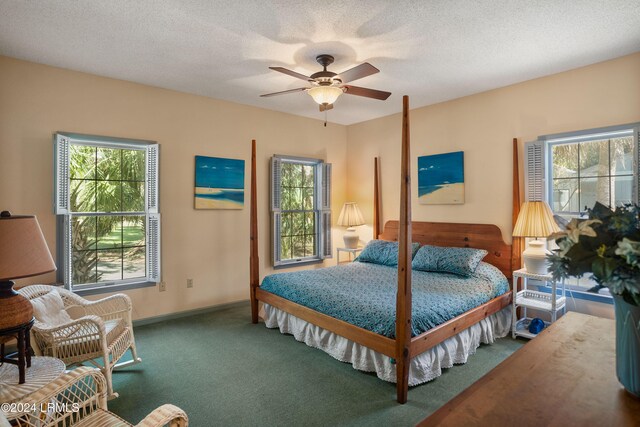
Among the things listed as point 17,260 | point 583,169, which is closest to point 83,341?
point 17,260

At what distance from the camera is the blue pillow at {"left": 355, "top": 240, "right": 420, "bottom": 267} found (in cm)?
436

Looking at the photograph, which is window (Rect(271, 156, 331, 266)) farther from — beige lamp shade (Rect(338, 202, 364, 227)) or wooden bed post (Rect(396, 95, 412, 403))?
wooden bed post (Rect(396, 95, 412, 403))

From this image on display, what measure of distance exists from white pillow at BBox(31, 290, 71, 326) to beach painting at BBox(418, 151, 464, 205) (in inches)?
162

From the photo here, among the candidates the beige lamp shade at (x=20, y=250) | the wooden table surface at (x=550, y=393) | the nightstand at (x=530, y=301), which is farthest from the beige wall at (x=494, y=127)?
the beige lamp shade at (x=20, y=250)

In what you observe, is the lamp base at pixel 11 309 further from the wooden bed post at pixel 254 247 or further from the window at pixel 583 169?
the window at pixel 583 169

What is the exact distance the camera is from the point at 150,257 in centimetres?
394

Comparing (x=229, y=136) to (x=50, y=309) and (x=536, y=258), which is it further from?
(x=536, y=258)

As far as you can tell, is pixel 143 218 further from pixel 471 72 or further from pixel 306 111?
pixel 471 72

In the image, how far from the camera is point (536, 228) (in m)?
3.32

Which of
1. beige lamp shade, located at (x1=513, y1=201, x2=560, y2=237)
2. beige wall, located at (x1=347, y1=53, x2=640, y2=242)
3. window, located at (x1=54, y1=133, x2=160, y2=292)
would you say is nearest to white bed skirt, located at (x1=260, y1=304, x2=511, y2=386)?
beige lamp shade, located at (x1=513, y1=201, x2=560, y2=237)

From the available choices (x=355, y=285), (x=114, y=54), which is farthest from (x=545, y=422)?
(x=114, y=54)

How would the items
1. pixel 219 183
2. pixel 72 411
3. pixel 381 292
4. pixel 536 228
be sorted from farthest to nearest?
pixel 219 183
pixel 536 228
pixel 381 292
pixel 72 411

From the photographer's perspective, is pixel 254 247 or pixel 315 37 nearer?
pixel 315 37

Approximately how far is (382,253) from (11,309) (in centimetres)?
361
